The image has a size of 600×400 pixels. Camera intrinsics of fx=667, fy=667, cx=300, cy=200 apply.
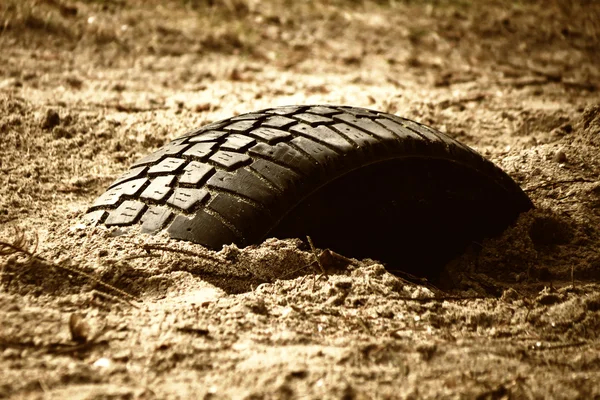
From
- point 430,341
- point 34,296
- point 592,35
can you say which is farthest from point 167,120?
point 592,35

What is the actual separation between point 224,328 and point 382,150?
0.90m

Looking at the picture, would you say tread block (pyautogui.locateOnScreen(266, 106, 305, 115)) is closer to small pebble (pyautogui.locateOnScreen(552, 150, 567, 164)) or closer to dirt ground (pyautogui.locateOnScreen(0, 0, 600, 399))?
dirt ground (pyautogui.locateOnScreen(0, 0, 600, 399))

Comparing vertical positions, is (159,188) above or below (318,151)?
below

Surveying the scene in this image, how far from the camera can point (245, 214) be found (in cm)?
204

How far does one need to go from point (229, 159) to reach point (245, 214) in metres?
0.24

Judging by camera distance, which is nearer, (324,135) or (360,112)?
(324,135)

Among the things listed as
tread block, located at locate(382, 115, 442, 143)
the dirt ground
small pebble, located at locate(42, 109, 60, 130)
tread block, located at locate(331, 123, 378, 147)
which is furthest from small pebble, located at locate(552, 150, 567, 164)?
small pebble, located at locate(42, 109, 60, 130)

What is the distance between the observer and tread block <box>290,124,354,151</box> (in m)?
2.22

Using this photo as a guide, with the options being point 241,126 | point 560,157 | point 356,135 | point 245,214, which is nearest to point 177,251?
point 245,214

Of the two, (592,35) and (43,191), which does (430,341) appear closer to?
(43,191)

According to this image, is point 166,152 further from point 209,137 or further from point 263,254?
point 263,254

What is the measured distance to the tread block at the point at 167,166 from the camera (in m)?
2.21

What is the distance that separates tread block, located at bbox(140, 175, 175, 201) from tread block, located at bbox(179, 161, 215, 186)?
44 millimetres

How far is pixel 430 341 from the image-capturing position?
167 centimetres
